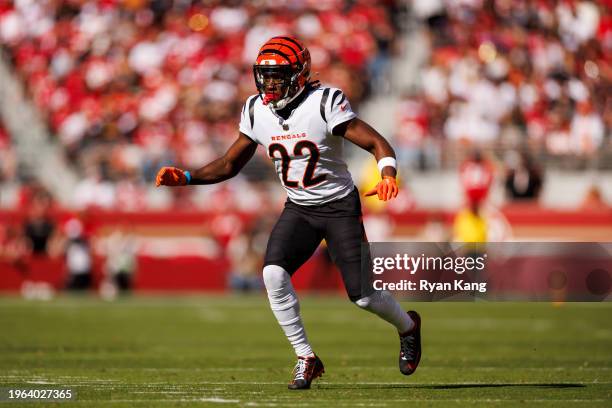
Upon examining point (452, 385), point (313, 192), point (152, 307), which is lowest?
point (152, 307)

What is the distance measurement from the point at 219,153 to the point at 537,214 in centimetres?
531

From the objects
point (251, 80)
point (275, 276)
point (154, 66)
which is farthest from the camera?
point (154, 66)

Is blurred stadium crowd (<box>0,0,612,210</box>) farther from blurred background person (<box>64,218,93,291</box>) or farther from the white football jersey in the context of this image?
the white football jersey

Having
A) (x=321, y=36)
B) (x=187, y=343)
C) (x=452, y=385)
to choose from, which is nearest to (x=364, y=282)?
(x=452, y=385)

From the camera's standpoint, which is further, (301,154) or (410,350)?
(410,350)

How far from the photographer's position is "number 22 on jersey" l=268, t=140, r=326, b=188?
7828mm

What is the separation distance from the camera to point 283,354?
11.4 meters

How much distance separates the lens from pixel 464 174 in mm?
18125

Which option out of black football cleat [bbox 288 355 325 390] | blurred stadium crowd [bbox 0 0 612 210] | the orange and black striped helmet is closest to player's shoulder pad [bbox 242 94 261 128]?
the orange and black striped helmet

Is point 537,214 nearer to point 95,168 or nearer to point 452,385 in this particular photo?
point 95,168

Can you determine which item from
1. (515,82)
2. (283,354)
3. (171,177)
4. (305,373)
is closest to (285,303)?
(305,373)

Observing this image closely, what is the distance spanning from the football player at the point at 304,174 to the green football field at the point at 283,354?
1.86 ft

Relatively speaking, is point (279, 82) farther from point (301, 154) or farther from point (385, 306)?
point (385, 306)

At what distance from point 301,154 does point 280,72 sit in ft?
1.67
